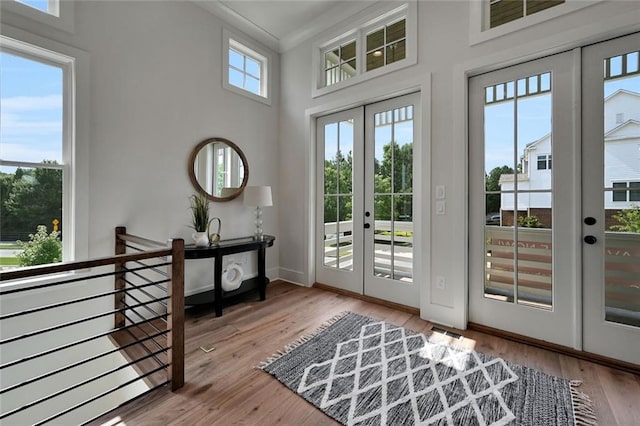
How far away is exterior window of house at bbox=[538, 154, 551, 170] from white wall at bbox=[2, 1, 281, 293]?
118 inches

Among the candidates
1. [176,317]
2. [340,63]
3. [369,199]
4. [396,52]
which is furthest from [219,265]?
[396,52]

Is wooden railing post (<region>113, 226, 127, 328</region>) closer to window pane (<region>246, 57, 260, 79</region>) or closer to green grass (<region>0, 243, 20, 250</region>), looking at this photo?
green grass (<region>0, 243, 20, 250</region>)

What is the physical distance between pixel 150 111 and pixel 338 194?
6.98 ft

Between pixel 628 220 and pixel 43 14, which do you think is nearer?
pixel 628 220

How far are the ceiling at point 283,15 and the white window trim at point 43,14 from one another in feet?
3.99

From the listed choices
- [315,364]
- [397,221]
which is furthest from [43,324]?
[397,221]

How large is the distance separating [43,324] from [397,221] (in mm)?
3102

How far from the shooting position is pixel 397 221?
2.91 m

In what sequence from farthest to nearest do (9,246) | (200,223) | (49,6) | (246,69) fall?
1. (246,69)
2. (200,223)
3. (49,6)
4. (9,246)

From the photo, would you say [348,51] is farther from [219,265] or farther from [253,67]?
[219,265]

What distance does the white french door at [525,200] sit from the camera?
6.70ft

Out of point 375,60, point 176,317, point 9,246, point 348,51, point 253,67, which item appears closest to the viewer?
point 176,317

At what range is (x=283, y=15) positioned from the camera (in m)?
3.18

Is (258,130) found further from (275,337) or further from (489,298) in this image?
(489,298)
